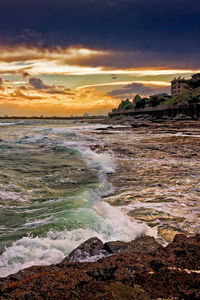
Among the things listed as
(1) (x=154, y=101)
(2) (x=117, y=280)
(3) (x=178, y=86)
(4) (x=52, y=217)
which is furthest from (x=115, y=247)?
(3) (x=178, y=86)

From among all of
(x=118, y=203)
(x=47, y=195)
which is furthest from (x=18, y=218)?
(x=118, y=203)

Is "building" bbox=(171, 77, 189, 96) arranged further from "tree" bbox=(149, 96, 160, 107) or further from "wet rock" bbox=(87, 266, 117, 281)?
"wet rock" bbox=(87, 266, 117, 281)

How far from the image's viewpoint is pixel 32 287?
2.02 meters

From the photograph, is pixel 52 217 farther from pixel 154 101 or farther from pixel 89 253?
pixel 154 101

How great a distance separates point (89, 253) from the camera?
318 centimetres

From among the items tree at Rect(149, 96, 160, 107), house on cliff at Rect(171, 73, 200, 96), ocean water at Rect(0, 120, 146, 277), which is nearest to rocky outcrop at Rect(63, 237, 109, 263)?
ocean water at Rect(0, 120, 146, 277)

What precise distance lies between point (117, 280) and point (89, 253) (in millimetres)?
1240

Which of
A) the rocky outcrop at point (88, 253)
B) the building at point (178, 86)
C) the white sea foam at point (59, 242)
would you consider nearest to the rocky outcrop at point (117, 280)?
the rocky outcrop at point (88, 253)

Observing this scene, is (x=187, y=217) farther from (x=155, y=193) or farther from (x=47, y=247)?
(x=47, y=247)

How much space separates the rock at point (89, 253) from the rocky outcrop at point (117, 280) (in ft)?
1.54

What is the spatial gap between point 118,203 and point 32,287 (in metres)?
3.93

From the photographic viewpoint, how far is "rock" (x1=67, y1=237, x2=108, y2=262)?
309 cm

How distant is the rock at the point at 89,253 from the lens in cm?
309

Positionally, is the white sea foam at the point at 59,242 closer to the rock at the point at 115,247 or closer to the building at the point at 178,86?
the rock at the point at 115,247
